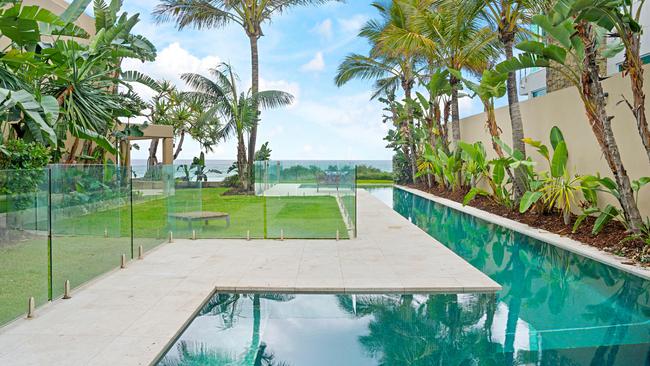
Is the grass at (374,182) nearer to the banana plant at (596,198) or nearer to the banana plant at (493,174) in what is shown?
the banana plant at (493,174)

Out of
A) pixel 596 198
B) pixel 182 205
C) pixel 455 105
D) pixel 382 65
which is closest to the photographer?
pixel 182 205

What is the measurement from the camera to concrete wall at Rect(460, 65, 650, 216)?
9.23 meters

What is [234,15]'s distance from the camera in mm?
19625

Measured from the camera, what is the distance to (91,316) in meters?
4.78

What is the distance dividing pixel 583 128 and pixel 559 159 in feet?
5.43

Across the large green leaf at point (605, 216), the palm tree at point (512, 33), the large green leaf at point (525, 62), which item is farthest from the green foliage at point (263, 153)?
the large green leaf at point (605, 216)

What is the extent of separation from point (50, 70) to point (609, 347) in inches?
334

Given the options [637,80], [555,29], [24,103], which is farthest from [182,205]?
[637,80]

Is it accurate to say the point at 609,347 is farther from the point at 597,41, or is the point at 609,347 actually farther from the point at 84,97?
the point at 84,97

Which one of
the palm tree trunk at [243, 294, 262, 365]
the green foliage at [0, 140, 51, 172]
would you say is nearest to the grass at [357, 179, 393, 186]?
the green foliage at [0, 140, 51, 172]

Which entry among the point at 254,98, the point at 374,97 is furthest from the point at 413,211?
the point at 374,97

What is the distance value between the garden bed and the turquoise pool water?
3.37 feet

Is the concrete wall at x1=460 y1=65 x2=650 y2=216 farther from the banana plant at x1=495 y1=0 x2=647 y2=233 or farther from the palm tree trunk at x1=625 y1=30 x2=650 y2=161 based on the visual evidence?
the palm tree trunk at x1=625 y1=30 x2=650 y2=161

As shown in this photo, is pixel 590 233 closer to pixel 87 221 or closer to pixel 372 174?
pixel 87 221
